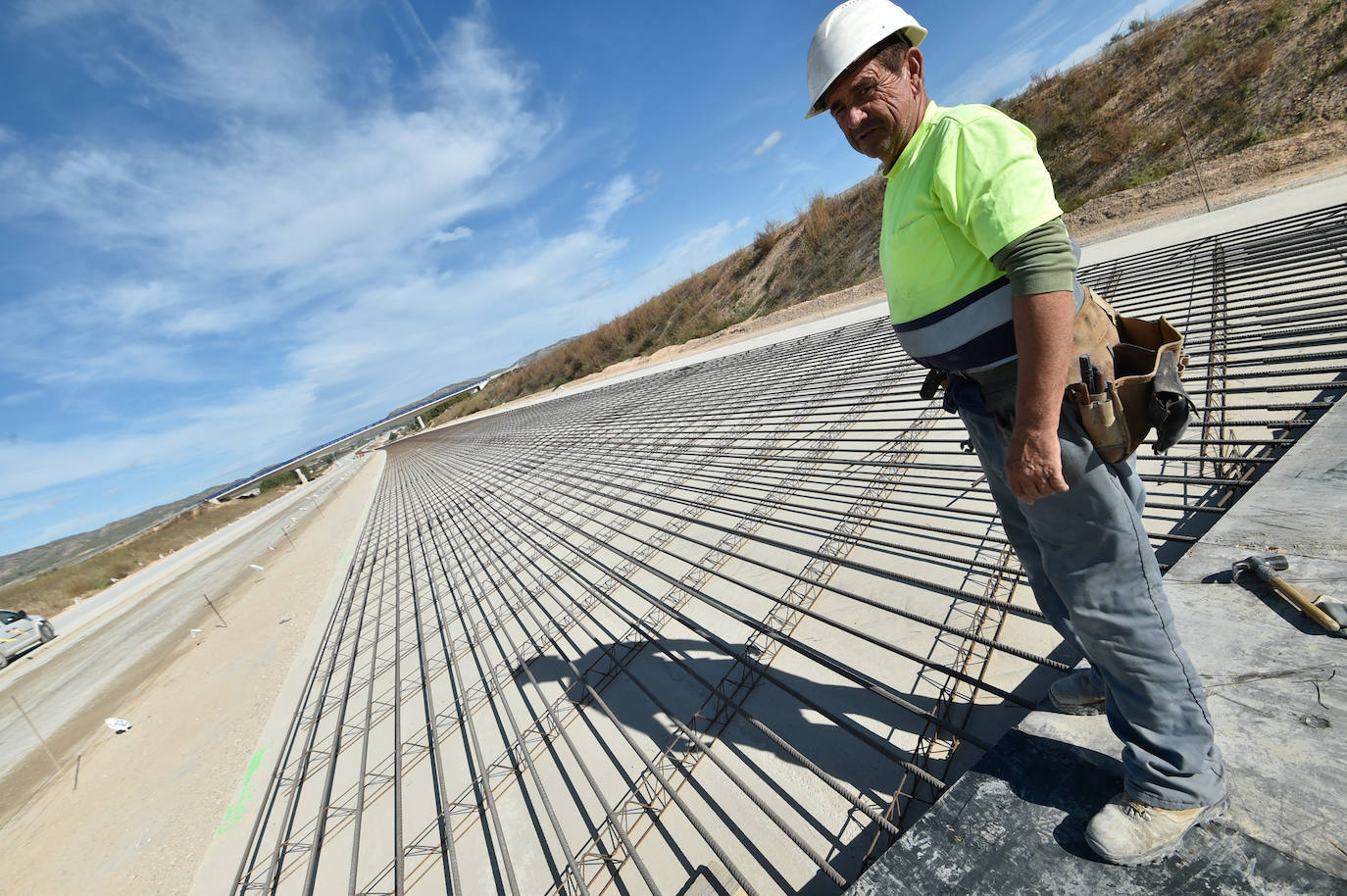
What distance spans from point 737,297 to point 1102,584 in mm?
29377

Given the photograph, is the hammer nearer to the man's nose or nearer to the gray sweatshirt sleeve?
→ the gray sweatshirt sleeve

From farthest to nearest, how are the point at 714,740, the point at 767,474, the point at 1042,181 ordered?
the point at 767,474, the point at 714,740, the point at 1042,181

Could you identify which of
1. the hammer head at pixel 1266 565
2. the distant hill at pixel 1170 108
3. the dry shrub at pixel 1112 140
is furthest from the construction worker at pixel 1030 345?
the dry shrub at pixel 1112 140

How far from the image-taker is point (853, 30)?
1.33 metres

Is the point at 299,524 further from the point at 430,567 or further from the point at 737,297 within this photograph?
the point at 737,297

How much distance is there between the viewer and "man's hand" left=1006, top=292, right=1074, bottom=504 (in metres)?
1.15

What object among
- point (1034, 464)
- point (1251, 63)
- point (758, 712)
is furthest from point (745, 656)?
point (1251, 63)

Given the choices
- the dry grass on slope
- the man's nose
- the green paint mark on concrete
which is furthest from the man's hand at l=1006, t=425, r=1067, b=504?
the dry grass on slope

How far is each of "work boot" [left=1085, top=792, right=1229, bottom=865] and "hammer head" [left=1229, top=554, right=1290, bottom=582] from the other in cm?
94

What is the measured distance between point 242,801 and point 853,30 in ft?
19.1

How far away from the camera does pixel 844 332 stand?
1064 cm

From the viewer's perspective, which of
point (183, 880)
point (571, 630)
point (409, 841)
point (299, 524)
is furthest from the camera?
point (299, 524)

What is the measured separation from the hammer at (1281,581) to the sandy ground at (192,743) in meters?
5.16

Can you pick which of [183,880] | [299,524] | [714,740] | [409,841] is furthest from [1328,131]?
[299,524]
